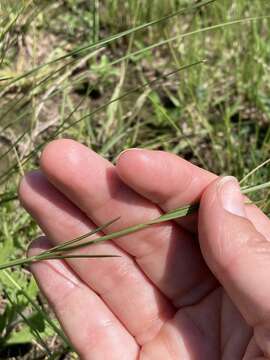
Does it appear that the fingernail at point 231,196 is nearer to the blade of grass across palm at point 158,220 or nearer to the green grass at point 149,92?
the blade of grass across palm at point 158,220

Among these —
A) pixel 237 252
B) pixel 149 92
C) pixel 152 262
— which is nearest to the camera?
pixel 237 252

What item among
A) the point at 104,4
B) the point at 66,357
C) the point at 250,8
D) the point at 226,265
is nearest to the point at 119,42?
the point at 104,4

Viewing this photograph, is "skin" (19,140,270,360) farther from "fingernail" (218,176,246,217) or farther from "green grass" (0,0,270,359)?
"green grass" (0,0,270,359)

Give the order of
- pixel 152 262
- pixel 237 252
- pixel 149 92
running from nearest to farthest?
pixel 237 252 < pixel 152 262 < pixel 149 92

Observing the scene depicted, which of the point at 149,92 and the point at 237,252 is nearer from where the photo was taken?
the point at 237,252

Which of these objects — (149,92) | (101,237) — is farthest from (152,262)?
(149,92)

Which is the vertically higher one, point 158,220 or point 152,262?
point 158,220

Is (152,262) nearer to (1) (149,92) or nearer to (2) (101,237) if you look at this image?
(2) (101,237)

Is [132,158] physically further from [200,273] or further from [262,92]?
[262,92]
